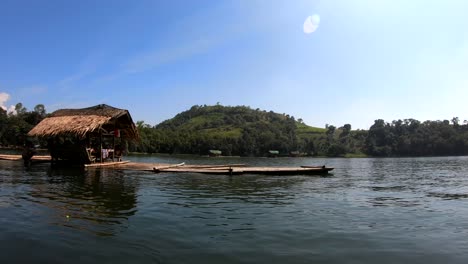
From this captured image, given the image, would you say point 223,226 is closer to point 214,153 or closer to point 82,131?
point 82,131

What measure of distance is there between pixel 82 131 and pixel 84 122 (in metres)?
1.67

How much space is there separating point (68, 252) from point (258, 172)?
885 inches

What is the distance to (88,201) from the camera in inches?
611

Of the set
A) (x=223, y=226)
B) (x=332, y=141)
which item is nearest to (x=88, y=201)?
(x=223, y=226)

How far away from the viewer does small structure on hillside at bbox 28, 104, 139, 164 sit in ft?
97.6

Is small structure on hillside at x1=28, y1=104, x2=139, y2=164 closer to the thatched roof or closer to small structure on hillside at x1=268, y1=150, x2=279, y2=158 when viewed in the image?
the thatched roof

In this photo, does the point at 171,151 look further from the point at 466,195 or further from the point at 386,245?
the point at 386,245

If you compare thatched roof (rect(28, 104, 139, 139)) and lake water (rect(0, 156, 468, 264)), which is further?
thatched roof (rect(28, 104, 139, 139))

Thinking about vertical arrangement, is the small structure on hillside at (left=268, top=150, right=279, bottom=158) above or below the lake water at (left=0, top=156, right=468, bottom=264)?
above

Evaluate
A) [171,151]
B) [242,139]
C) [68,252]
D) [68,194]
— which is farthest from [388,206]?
[242,139]

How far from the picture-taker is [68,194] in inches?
682

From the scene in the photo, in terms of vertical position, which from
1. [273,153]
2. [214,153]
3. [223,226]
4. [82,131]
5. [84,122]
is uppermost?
[84,122]

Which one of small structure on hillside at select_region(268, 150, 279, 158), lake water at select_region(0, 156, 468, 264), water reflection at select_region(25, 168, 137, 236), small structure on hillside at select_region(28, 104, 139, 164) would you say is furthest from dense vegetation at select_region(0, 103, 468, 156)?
lake water at select_region(0, 156, 468, 264)

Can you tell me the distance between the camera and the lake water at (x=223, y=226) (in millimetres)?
8586
